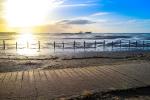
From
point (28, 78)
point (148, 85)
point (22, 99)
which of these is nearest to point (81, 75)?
point (28, 78)

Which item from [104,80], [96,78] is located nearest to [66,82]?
[96,78]

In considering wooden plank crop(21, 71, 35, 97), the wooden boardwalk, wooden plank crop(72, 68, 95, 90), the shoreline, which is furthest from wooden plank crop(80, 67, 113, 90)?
the shoreline

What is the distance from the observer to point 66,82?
10.8 meters

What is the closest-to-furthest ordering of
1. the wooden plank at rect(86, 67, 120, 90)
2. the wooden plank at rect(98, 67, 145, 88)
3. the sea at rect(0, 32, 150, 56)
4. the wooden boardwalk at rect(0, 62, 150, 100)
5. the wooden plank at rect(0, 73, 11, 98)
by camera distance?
1. the wooden plank at rect(0, 73, 11, 98)
2. the wooden boardwalk at rect(0, 62, 150, 100)
3. the wooden plank at rect(86, 67, 120, 90)
4. the wooden plank at rect(98, 67, 145, 88)
5. the sea at rect(0, 32, 150, 56)

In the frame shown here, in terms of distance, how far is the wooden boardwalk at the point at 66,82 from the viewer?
9.16 metres

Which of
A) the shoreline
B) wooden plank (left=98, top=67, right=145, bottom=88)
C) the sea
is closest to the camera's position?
wooden plank (left=98, top=67, right=145, bottom=88)

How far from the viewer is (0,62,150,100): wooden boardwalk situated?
916cm

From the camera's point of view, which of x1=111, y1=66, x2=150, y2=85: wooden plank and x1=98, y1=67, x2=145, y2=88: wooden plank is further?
x1=111, y1=66, x2=150, y2=85: wooden plank

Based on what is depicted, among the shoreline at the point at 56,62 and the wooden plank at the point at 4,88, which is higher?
the wooden plank at the point at 4,88

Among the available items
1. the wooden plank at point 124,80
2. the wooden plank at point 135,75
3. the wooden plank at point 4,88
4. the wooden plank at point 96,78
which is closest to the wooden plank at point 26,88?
the wooden plank at point 4,88

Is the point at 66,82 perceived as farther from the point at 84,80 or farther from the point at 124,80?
the point at 124,80

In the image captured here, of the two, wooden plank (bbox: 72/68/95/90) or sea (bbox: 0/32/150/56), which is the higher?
wooden plank (bbox: 72/68/95/90)

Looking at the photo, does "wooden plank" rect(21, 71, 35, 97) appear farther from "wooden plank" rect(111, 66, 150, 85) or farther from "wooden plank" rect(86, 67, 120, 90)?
"wooden plank" rect(111, 66, 150, 85)

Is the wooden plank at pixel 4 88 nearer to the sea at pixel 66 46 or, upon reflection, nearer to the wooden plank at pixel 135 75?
the wooden plank at pixel 135 75
